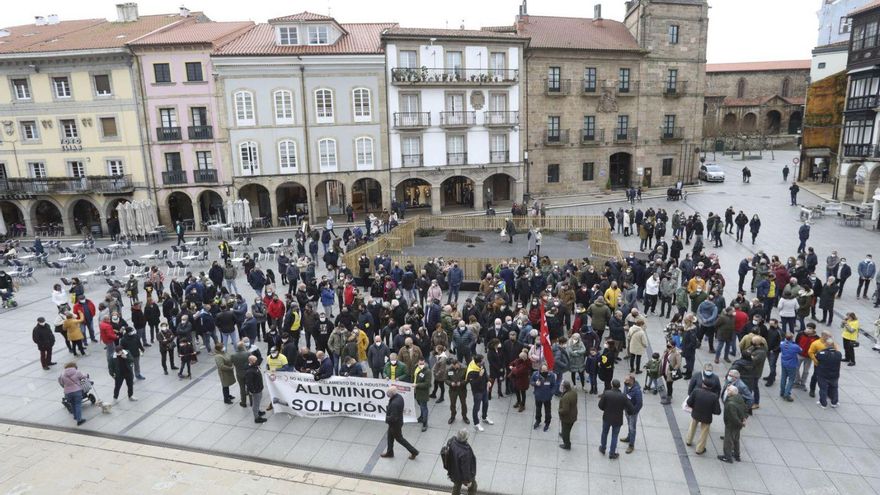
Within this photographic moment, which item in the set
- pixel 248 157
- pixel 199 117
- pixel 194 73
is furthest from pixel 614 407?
pixel 194 73

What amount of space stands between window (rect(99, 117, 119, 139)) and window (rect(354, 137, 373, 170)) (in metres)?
15.4

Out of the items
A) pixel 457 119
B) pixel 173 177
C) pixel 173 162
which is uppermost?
pixel 457 119

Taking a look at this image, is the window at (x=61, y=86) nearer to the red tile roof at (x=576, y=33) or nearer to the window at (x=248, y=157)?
the window at (x=248, y=157)

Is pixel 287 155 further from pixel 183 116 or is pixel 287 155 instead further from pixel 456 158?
pixel 456 158

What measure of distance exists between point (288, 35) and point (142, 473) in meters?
31.8

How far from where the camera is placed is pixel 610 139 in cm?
4422

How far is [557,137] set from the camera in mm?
42938

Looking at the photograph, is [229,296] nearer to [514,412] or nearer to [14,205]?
[514,412]

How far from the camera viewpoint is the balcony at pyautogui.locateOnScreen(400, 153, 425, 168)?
37.7m

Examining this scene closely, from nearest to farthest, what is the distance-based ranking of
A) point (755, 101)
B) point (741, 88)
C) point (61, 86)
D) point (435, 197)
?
1. point (61, 86)
2. point (435, 197)
3. point (755, 101)
4. point (741, 88)

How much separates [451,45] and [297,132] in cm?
1201

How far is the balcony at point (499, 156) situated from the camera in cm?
3978

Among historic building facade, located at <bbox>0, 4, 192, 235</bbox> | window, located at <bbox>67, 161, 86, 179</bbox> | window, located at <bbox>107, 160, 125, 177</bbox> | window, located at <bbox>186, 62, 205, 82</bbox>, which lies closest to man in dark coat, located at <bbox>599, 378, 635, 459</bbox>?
window, located at <bbox>186, 62, 205, 82</bbox>

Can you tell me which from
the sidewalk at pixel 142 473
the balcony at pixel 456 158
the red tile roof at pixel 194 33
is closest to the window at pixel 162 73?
the red tile roof at pixel 194 33
